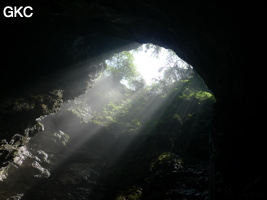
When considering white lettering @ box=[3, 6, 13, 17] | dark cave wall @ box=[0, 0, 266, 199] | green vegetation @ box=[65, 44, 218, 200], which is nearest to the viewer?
dark cave wall @ box=[0, 0, 266, 199]

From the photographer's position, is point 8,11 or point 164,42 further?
point 164,42

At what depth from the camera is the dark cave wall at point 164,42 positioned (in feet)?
16.9

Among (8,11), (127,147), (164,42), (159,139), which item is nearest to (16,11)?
(8,11)

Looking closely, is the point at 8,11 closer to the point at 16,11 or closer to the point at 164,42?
the point at 16,11

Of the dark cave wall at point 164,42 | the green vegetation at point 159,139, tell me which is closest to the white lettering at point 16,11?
A: the dark cave wall at point 164,42

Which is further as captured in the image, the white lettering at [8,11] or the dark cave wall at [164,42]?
the white lettering at [8,11]

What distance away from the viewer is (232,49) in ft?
17.2

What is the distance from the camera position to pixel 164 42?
1045 cm

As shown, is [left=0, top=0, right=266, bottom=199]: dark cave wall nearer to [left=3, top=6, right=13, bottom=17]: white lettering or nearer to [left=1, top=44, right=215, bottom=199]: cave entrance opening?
[left=3, top=6, right=13, bottom=17]: white lettering

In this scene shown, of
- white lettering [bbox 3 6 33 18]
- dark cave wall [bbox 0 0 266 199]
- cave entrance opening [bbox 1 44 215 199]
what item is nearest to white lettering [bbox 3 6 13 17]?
white lettering [bbox 3 6 33 18]

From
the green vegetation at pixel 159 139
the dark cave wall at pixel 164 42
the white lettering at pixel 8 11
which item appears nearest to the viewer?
the dark cave wall at pixel 164 42

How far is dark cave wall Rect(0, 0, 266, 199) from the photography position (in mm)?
5141

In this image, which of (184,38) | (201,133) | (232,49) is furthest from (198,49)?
(201,133)

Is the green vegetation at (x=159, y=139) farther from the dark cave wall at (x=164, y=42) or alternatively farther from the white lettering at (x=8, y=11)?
the white lettering at (x=8, y=11)
